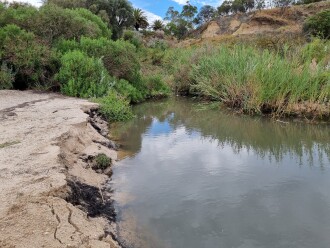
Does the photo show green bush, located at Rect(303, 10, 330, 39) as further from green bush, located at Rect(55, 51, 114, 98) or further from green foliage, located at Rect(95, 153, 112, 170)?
green foliage, located at Rect(95, 153, 112, 170)

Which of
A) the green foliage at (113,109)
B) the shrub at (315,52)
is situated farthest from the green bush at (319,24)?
the green foliage at (113,109)

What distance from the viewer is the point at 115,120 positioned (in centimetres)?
1062

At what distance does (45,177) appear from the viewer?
440 centimetres

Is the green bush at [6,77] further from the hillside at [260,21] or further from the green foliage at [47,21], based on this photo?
the hillside at [260,21]

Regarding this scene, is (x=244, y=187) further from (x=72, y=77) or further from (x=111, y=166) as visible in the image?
(x=72, y=77)

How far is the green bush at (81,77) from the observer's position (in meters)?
12.3

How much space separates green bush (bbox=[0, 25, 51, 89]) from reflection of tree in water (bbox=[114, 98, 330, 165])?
4042mm

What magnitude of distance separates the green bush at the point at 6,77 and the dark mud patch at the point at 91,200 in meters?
8.86

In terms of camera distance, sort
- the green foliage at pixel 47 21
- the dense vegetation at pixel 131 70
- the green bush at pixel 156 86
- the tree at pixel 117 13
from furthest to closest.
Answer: the tree at pixel 117 13 → the green bush at pixel 156 86 → the green foliage at pixel 47 21 → the dense vegetation at pixel 131 70

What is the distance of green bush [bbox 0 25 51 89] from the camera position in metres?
12.6

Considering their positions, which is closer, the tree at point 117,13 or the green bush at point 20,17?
the green bush at point 20,17

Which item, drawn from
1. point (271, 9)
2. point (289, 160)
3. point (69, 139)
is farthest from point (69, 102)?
point (271, 9)

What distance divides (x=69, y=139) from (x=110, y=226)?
8.65ft

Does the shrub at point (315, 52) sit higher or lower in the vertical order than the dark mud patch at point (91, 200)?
higher
